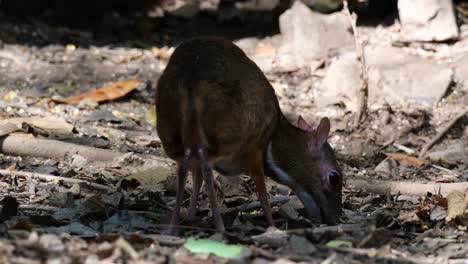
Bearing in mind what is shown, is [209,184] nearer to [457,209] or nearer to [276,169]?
[276,169]

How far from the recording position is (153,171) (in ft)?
19.8

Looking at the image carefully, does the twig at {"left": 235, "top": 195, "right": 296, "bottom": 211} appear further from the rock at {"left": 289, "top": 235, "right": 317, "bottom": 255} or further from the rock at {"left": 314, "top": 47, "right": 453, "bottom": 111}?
the rock at {"left": 314, "top": 47, "right": 453, "bottom": 111}

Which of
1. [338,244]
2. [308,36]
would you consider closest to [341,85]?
[308,36]

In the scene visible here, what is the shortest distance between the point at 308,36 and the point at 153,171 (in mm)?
3718

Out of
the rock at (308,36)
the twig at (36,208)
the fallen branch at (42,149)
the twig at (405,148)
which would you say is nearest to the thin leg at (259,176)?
the twig at (36,208)

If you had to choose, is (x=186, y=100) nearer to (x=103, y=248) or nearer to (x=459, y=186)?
(x=103, y=248)

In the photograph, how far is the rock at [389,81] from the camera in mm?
8398

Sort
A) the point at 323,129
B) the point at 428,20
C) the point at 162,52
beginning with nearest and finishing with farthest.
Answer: the point at 323,129, the point at 428,20, the point at 162,52

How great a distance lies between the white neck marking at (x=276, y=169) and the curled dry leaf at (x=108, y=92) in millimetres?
3103

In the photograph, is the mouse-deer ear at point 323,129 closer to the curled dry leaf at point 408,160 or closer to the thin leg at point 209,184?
the thin leg at point 209,184

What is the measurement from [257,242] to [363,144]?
3.64 meters

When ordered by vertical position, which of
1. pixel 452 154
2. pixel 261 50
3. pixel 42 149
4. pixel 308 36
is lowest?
pixel 452 154

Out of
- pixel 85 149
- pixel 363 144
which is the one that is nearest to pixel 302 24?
pixel 363 144

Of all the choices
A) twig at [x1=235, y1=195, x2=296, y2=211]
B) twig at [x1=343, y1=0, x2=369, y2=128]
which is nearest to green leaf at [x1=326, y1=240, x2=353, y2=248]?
twig at [x1=235, y1=195, x2=296, y2=211]
